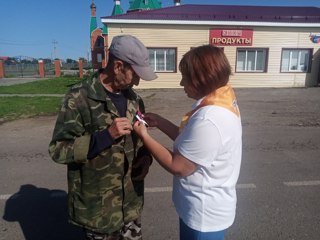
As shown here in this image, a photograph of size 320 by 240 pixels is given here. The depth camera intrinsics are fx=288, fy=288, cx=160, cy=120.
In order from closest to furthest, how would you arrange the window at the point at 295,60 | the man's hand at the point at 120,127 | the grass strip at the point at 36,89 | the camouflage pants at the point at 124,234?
the man's hand at the point at 120,127
the camouflage pants at the point at 124,234
the grass strip at the point at 36,89
the window at the point at 295,60

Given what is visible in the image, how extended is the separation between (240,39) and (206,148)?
19.7 m

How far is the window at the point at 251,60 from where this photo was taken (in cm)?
2019

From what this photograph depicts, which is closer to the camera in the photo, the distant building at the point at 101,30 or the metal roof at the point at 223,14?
the metal roof at the point at 223,14

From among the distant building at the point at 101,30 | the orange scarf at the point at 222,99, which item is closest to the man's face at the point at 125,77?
the orange scarf at the point at 222,99

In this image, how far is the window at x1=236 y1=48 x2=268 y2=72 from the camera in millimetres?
20191

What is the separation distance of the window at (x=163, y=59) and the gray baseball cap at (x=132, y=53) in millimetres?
17782

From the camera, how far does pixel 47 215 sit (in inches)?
137

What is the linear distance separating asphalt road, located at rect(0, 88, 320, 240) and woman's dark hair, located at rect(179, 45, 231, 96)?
2.05 metres

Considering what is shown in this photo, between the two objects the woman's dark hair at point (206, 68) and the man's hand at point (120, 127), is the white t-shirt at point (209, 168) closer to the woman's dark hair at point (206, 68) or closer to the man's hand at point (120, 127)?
the woman's dark hair at point (206, 68)

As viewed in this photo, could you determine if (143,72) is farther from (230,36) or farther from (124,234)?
(230,36)

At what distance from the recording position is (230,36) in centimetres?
1939

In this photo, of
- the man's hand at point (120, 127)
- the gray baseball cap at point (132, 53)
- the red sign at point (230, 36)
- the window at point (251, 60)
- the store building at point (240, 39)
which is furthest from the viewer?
the window at point (251, 60)

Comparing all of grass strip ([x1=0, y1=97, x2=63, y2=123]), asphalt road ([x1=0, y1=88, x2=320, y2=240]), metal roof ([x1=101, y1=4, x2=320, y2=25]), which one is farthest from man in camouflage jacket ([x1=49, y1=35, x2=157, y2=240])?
metal roof ([x1=101, y1=4, x2=320, y2=25])

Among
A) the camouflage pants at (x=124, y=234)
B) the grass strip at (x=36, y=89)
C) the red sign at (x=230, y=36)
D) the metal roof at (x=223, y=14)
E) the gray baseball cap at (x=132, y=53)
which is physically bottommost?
the grass strip at (x=36, y=89)
